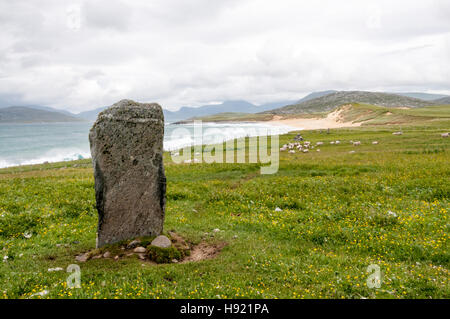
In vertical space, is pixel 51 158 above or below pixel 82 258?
below

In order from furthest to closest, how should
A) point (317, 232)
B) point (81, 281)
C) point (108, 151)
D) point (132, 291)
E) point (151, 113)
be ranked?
point (317, 232), point (151, 113), point (108, 151), point (81, 281), point (132, 291)

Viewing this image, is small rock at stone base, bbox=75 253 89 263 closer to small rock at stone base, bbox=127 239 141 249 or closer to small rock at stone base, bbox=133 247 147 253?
small rock at stone base, bbox=127 239 141 249

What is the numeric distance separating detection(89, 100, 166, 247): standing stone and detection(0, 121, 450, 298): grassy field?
62.8 inches

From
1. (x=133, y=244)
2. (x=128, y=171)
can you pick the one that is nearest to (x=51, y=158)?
(x=128, y=171)

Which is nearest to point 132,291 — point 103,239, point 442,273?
point 103,239

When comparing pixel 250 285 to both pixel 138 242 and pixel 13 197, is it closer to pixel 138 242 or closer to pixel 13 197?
pixel 138 242

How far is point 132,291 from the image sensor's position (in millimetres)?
7195

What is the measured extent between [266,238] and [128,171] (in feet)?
19.7

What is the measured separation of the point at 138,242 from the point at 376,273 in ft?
25.4

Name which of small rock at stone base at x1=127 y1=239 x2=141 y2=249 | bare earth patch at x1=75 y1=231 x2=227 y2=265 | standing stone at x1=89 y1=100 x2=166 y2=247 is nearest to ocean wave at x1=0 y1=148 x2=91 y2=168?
standing stone at x1=89 y1=100 x2=166 y2=247

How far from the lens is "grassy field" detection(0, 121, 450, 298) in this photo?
7.37m

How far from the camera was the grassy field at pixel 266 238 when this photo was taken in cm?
737

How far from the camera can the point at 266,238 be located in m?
11.6

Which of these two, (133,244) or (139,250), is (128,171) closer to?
(133,244)
